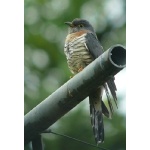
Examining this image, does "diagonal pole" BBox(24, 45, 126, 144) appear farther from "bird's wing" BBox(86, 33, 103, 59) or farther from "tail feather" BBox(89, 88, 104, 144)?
"bird's wing" BBox(86, 33, 103, 59)

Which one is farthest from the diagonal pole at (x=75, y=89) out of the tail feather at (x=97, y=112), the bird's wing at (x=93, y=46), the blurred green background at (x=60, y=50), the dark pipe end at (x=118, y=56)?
the blurred green background at (x=60, y=50)

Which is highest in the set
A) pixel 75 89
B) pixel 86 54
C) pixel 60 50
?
pixel 60 50

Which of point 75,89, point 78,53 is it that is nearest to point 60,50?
point 78,53

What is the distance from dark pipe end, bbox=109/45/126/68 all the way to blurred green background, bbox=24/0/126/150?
1.86 metres

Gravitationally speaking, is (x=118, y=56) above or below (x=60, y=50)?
below

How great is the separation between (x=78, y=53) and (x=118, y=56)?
1.36 m

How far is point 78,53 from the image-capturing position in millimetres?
3682

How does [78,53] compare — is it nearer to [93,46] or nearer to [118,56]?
[93,46]

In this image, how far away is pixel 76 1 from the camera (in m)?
6.10

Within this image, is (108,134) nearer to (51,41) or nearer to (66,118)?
(66,118)

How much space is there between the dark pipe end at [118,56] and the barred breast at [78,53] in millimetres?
1277

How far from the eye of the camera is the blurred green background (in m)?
4.58
